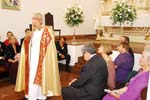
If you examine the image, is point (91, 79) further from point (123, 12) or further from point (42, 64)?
point (123, 12)

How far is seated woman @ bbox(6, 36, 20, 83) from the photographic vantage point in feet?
21.2

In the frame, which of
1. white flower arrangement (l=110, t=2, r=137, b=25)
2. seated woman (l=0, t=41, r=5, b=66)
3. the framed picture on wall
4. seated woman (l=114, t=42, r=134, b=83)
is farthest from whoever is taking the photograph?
white flower arrangement (l=110, t=2, r=137, b=25)

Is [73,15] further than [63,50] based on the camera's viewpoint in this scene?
Yes

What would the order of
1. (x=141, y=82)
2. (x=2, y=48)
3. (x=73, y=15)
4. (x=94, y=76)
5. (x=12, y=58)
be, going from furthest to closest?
(x=73, y=15) → (x=2, y=48) → (x=12, y=58) → (x=94, y=76) → (x=141, y=82)

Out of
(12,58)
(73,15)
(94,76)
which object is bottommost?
(12,58)

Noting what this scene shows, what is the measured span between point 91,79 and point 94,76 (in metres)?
0.06

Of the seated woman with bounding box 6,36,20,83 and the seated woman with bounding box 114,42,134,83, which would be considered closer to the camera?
the seated woman with bounding box 114,42,134,83

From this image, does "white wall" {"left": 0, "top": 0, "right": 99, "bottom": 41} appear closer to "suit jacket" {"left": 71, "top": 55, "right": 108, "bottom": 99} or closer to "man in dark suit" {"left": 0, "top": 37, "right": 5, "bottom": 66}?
"man in dark suit" {"left": 0, "top": 37, "right": 5, "bottom": 66}

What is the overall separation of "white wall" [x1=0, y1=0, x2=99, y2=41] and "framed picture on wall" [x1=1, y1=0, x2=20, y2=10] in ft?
0.41

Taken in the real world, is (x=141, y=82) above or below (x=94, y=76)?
above

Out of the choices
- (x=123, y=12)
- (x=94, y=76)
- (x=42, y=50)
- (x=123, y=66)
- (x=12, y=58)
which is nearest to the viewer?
(x=94, y=76)

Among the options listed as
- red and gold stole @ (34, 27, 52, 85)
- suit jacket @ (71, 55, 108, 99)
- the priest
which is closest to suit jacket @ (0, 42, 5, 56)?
the priest

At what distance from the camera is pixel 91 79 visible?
3.32 meters

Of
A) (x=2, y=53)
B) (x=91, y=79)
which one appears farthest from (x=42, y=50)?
(x=2, y=53)
